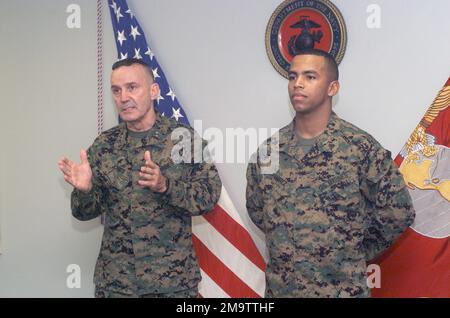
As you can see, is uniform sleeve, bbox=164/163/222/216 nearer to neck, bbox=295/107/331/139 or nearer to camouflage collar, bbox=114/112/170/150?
camouflage collar, bbox=114/112/170/150

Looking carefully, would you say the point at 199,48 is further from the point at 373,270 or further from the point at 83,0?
the point at 373,270

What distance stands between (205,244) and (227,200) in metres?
0.23

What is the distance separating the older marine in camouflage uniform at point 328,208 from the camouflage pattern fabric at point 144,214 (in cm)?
31

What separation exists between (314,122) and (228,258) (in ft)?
2.69

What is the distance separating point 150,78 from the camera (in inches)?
81.8

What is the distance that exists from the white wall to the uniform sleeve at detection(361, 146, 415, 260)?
48 cm

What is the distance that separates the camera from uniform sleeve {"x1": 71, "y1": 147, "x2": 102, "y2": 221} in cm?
194

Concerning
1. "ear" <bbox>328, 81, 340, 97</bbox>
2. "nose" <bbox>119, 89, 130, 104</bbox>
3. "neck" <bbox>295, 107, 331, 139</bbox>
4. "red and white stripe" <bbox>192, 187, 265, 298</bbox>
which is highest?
"ear" <bbox>328, 81, 340, 97</bbox>

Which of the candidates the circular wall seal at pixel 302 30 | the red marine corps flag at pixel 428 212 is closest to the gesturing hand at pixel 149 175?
the circular wall seal at pixel 302 30

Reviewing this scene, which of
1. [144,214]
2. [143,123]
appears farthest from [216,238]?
[143,123]

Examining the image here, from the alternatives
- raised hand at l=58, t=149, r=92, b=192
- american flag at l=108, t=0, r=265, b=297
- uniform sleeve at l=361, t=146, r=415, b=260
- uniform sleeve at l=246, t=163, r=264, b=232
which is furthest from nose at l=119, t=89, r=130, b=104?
uniform sleeve at l=361, t=146, r=415, b=260

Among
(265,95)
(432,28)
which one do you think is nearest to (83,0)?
(265,95)

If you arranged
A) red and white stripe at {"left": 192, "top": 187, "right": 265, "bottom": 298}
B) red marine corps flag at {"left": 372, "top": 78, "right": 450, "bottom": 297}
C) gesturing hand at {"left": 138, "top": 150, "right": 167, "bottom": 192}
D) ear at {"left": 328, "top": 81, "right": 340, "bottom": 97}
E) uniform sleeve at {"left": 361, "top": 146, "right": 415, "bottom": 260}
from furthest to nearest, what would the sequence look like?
red and white stripe at {"left": 192, "top": 187, "right": 265, "bottom": 298} < red marine corps flag at {"left": 372, "top": 78, "right": 450, "bottom": 297} < ear at {"left": 328, "top": 81, "right": 340, "bottom": 97} < uniform sleeve at {"left": 361, "top": 146, "right": 415, "bottom": 260} < gesturing hand at {"left": 138, "top": 150, "right": 167, "bottom": 192}

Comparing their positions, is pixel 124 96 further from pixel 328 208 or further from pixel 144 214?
pixel 328 208
